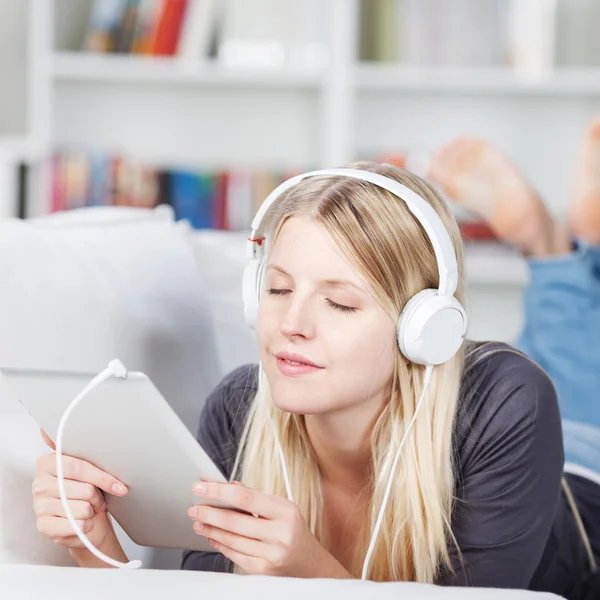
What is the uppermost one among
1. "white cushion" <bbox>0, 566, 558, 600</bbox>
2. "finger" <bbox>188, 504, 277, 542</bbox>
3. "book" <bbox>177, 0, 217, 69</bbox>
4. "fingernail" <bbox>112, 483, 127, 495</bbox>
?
"book" <bbox>177, 0, 217, 69</bbox>

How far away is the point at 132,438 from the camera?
2.52 ft

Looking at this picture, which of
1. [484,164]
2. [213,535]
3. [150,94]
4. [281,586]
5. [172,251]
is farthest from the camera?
[150,94]

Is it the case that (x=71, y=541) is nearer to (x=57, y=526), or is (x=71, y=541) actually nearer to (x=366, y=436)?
(x=57, y=526)

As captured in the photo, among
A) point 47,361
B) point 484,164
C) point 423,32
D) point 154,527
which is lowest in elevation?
point 154,527

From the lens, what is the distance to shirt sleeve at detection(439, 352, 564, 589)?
0.95 meters

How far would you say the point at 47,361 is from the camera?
3.12 feet

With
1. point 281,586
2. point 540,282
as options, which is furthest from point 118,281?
point 540,282

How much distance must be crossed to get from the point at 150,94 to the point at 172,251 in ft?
5.29

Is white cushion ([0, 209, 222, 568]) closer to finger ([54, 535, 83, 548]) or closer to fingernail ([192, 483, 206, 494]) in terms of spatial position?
finger ([54, 535, 83, 548])

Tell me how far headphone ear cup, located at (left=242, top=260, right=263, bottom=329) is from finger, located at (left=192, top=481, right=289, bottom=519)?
0.74ft

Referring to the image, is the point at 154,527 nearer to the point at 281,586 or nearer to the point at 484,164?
the point at 281,586

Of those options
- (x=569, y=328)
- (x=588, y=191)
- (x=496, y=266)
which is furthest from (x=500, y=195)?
(x=496, y=266)

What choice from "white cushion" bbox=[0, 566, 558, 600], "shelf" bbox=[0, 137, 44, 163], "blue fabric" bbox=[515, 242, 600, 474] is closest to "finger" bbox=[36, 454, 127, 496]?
"white cushion" bbox=[0, 566, 558, 600]

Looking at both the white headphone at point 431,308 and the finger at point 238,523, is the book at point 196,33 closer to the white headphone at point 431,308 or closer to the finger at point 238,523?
the white headphone at point 431,308
